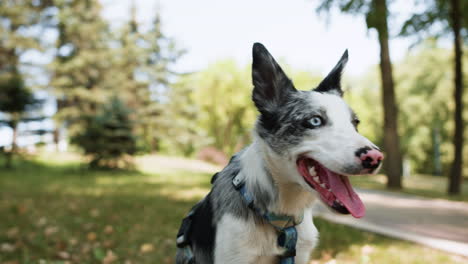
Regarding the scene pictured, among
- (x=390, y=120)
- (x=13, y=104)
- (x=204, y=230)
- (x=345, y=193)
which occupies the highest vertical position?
(x=13, y=104)

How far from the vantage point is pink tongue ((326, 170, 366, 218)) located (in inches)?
72.7

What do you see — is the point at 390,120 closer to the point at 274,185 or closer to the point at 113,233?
the point at 113,233

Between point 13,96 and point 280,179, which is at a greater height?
point 13,96

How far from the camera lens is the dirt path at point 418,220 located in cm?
518

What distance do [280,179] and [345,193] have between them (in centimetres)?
39

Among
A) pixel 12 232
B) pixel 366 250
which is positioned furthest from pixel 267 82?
pixel 12 232

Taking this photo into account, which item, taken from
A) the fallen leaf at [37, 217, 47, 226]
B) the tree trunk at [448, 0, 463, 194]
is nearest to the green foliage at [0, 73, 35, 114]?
the fallen leaf at [37, 217, 47, 226]

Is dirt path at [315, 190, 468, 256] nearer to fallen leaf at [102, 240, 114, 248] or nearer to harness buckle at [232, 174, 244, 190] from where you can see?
harness buckle at [232, 174, 244, 190]

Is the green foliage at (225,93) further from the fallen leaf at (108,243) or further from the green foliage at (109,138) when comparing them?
the fallen leaf at (108,243)

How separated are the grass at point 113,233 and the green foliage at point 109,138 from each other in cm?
618

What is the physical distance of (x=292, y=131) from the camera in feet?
6.66

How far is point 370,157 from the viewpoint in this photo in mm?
1725

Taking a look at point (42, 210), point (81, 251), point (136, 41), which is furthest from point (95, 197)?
point (136, 41)

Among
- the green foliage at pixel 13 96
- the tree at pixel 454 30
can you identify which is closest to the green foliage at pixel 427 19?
the tree at pixel 454 30
